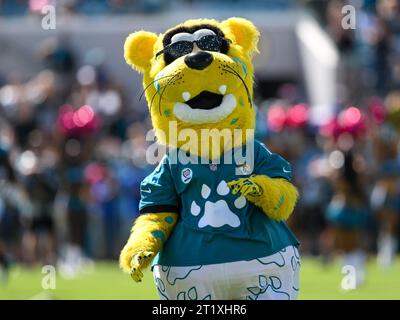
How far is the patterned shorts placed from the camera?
5594 mm

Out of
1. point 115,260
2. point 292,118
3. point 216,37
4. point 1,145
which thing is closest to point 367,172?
point 292,118

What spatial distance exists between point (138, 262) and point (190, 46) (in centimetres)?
119

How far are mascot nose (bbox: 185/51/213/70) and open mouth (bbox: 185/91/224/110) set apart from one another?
143 mm

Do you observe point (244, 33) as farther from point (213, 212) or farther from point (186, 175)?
point (213, 212)

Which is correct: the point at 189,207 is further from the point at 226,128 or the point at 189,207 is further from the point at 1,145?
the point at 1,145

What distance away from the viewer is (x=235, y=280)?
5.60 m

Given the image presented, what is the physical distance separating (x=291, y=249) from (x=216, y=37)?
1.19 meters

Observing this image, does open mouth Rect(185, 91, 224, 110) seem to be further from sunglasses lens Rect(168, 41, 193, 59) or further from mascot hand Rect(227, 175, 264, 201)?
mascot hand Rect(227, 175, 264, 201)

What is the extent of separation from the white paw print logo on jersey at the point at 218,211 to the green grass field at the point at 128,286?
384 cm

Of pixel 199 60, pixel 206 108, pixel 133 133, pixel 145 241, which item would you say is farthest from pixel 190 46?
pixel 133 133

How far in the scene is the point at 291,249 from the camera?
5.75 m

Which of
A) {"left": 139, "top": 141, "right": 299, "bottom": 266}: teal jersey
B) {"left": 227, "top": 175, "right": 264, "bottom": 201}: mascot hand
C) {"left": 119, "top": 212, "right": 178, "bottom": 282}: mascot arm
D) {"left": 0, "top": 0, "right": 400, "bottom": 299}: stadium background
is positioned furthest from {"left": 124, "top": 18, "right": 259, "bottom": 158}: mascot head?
{"left": 0, "top": 0, "right": 400, "bottom": 299}: stadium background


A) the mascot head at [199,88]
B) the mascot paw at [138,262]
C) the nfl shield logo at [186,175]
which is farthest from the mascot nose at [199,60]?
the mascot paw at [138,262]

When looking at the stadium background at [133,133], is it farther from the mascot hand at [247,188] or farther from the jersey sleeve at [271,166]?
the mascot hand at [247,188]
